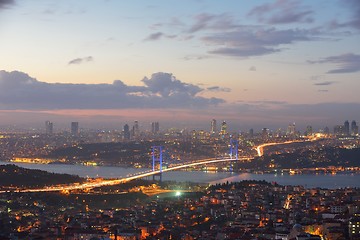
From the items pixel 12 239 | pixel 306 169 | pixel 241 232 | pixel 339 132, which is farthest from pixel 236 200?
pixel 339 132

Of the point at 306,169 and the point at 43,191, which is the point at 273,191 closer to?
the point at 43,191

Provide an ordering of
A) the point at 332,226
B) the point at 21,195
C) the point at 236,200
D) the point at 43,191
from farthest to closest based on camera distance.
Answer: the point at 43,191 < the point at 21,195 < the point at 236,200 < the point at 332,226

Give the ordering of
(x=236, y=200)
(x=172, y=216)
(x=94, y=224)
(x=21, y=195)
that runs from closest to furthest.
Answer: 1. (x=94, y=224)
2. (x=172, y=216)
3. (x=236, y=200)
4. (x=21, y=195)

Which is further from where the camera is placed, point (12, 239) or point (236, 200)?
point (236, 200)

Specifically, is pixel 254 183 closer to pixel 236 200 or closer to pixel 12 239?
pixel 236 200

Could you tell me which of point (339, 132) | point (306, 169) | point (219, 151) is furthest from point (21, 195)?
point (339, 132)

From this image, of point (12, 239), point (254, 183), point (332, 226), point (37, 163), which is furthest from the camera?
point (37, 163)
